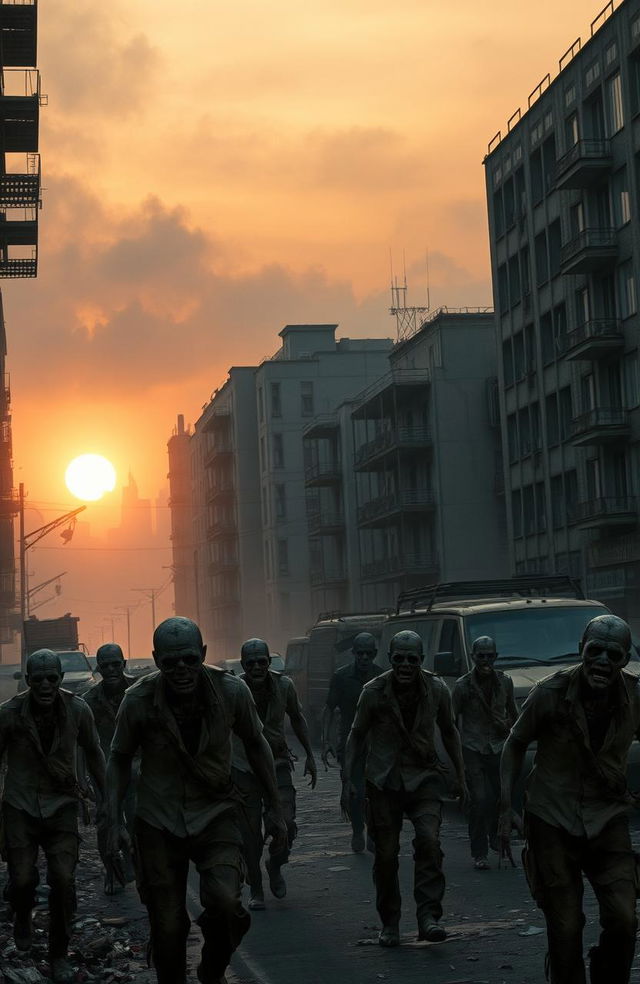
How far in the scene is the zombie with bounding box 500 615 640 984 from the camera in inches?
241

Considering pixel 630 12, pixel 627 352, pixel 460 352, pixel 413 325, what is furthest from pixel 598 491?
pixel 413 325

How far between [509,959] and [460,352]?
197ft

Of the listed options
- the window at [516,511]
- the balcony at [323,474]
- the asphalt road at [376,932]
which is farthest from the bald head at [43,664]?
the balcony at [323,474]

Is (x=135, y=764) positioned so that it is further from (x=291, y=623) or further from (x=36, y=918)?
(x=291, y=623)

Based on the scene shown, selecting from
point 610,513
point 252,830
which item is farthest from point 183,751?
point 610,513

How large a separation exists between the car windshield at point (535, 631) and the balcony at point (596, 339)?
31.9 m

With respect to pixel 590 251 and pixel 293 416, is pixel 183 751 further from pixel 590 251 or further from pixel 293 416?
pixel 293 416

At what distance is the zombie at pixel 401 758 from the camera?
9.15 meters

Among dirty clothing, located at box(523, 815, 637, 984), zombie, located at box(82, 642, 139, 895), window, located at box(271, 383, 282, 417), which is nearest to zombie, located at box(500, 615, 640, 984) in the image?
dirty clothing, located at box(523, 815, 637, 984)

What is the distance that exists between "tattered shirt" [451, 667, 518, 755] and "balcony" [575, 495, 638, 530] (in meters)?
35.0

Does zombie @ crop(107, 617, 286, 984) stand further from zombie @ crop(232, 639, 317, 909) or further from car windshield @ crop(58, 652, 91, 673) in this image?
car windshield @ crop(58, 652, 91, 673)

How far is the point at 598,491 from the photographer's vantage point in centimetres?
5038

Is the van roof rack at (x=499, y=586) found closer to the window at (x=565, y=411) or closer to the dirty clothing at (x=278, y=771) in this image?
the dirty clothing at (x=278, y=771)

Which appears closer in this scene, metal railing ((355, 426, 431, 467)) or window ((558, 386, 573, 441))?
window ((558, 386, 573, 441))
